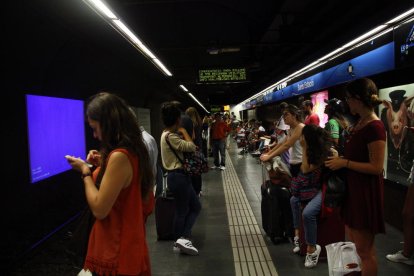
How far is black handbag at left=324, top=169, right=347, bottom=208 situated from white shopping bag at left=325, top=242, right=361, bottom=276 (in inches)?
10.2

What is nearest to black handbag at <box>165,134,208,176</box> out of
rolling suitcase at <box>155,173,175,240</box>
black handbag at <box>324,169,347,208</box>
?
rolling suitcase at <box>155,173,175,240</box>

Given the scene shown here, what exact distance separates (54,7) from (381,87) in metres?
4.23

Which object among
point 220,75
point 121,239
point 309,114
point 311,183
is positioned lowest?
point 311,183

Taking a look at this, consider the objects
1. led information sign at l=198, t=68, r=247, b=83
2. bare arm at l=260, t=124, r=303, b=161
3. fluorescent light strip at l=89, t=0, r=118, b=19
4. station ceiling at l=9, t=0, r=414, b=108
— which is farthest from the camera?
A: led information sign at l=198, t=68, r=247, b=83

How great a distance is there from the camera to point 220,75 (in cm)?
1074

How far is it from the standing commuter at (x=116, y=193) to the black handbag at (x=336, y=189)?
121cm

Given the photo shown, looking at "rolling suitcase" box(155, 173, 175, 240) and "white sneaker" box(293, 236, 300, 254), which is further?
"rolling suitcase" box(155, 173, 175, 240)

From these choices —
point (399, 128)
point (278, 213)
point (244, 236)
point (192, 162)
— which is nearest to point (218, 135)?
point (244, 236)

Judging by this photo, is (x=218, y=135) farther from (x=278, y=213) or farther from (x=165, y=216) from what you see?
(x=278, y=213)

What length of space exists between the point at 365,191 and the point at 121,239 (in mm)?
1438

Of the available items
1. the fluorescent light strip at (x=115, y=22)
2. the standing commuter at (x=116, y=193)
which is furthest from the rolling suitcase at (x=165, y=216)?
the standing commuter at (x=116, y=193)

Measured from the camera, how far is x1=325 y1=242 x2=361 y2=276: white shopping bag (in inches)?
79.1

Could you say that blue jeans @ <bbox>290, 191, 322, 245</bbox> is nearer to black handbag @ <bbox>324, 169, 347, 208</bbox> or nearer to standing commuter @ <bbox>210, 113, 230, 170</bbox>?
black handbag @ <bbox>324, 169, 347, 208</bbox>

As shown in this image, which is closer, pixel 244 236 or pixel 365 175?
pixel 365 175
